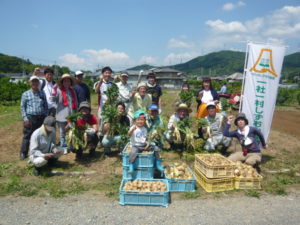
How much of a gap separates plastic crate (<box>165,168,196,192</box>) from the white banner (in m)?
3.09

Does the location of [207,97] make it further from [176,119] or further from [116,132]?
[116,132]

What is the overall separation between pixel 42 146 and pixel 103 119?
162 centimetres

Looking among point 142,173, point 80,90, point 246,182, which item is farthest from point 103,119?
point 246,182

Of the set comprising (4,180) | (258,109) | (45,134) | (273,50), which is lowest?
(4,180)

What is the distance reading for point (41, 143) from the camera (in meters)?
5.03

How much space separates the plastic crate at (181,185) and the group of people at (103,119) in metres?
0.64

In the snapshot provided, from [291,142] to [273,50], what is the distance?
4.62 meters

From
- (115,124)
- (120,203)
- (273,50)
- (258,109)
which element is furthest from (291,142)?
(120,203)

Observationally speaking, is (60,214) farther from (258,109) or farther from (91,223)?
(258,109)

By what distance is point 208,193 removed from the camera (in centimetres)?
444

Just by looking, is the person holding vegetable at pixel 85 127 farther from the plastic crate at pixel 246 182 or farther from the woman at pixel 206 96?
the plastic crate at pixel 246 182

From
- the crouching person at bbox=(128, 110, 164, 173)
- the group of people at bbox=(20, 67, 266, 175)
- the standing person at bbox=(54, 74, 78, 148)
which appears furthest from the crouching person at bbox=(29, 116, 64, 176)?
the crouching person at bbox=(128, 110, 164, 173)

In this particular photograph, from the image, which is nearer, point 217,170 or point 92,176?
point 217,170

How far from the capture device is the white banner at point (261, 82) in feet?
19.6
